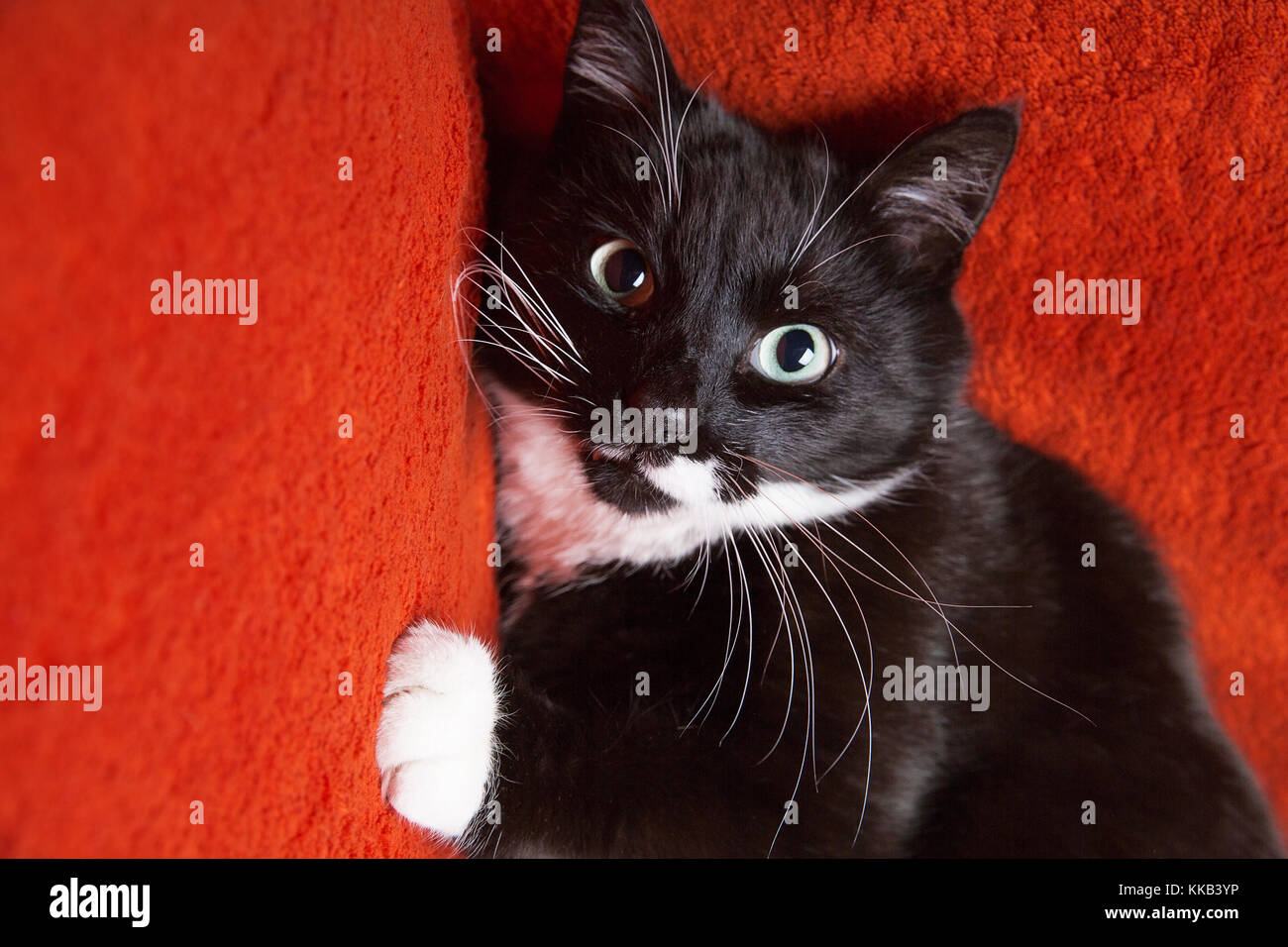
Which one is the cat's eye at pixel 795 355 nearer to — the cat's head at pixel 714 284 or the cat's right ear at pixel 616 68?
the cat's head at pixel 714 284

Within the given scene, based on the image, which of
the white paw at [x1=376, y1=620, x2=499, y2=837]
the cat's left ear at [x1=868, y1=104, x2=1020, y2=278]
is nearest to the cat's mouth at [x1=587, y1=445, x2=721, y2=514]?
the white paw at [x1=376, y1=620, x2=499, y2=837]

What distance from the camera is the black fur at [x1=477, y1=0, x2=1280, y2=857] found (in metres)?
1.14

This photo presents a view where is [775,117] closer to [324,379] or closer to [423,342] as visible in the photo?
[423,342]

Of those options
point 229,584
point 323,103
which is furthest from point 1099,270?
point 229,584

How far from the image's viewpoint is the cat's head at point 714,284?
1160mm

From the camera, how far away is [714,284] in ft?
3.88

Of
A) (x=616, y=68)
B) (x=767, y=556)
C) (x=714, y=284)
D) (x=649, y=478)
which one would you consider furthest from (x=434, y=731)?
(x=616, y=68)

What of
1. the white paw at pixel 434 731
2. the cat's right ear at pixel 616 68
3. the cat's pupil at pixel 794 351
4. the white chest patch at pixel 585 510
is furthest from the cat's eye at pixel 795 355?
the white paw at pixel 434 731

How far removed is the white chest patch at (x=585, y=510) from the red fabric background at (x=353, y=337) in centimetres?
7

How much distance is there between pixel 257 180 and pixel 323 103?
14 cm

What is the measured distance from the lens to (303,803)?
2.53ft

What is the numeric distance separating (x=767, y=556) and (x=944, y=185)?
554 millimetres

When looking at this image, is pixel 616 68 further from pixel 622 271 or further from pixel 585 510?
pixel 585 510

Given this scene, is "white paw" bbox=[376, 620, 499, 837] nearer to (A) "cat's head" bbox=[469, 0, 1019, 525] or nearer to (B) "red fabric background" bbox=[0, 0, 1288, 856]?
(B) "red fabric background" bbox=[0, 0, 1288, 856]
